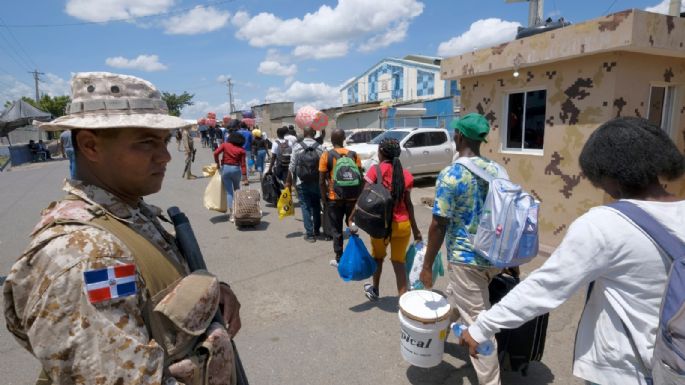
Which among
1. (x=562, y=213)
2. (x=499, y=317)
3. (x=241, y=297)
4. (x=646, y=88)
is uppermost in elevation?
(x=646, y=88)

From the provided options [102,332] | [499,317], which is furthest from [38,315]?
[499,317]

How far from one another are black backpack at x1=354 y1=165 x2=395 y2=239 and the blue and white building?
29010 millimetres

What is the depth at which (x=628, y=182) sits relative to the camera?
4.85 feet

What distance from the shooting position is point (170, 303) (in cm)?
106

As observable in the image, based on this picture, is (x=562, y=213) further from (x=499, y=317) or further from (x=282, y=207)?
(x=499, y=317)

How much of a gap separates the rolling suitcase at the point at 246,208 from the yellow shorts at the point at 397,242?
11.1 feet

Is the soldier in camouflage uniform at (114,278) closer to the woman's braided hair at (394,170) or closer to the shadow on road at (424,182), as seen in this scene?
the woman's braided hair at (394,170)

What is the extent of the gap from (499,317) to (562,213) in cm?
461

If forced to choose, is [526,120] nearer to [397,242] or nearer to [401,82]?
[397,242]

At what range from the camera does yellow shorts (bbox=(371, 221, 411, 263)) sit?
3627 mm

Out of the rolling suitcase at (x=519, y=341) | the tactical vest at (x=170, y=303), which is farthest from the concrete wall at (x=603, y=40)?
the tactical vest at (x=170, y=303)

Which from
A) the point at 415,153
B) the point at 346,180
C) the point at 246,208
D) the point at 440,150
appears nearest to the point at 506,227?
the point at 346,180

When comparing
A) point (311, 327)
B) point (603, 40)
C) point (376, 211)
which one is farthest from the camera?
point (603, 40)

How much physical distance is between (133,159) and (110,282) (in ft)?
1.48
